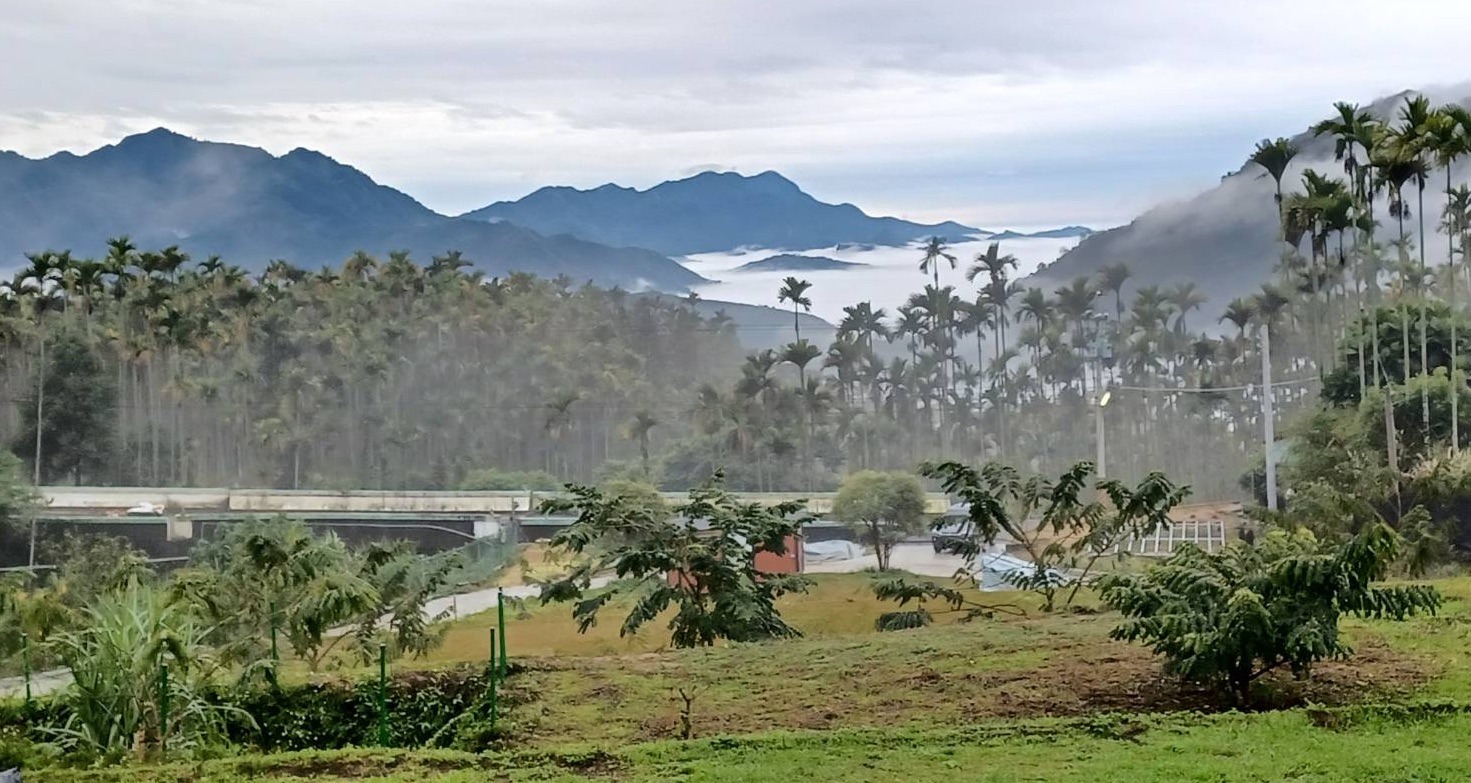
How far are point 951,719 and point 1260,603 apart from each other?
1121 millimetres

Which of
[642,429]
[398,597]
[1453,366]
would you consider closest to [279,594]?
[398,597]

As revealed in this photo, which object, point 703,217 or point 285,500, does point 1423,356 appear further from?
point 703,217

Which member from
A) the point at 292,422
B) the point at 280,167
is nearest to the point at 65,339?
the point at 292,422

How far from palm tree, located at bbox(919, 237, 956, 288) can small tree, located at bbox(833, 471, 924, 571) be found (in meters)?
13.6

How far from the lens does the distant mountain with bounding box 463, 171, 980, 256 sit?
156 feet

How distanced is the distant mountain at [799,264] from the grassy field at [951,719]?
3375cm

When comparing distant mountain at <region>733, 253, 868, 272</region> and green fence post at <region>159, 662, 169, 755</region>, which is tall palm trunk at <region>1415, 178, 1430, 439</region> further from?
distant mountain at <region>733, 253, 868, 272</region>

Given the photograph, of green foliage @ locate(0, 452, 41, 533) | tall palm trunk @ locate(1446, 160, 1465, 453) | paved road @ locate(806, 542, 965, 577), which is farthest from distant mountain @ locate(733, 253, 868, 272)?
green foliage @ locate(0, 452, 41, 533)

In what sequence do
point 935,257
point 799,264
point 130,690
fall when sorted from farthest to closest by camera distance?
point 799,264, point 935,257, point 130,690

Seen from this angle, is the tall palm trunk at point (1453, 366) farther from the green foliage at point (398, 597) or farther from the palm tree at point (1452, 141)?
the green foliage at point (398, 597)

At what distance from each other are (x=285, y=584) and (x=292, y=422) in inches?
1105

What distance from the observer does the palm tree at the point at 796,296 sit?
120ft

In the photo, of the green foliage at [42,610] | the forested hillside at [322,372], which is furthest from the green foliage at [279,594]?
the forested hillside at [322,372]

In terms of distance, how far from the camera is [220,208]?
66.5m
